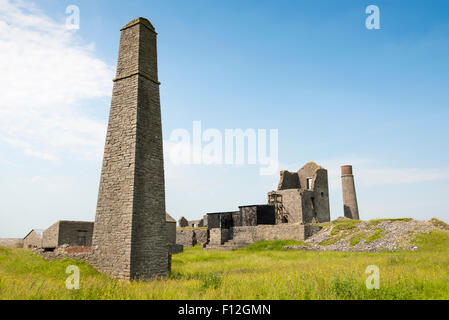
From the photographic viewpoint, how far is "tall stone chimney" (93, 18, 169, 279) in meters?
11.6

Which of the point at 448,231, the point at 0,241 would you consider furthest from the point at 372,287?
the point at 0,241


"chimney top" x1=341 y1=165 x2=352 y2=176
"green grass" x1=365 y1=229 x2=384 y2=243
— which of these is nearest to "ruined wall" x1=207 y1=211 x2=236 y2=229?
"green grass" x1=365 y1=229 x2=384 y2=243

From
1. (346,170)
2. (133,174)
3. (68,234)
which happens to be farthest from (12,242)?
(346,170)

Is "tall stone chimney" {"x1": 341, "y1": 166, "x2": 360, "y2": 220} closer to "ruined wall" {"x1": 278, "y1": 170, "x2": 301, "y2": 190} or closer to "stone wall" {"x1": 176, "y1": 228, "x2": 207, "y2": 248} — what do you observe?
"ruined wall" {"x1": 278, "y1": 170, "x2": 301, "y2": 190}

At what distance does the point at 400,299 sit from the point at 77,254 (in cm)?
1156

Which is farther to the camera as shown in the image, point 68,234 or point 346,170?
point 346,170

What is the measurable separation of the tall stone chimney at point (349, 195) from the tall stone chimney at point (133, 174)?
106 feet

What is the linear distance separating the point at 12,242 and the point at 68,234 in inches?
579

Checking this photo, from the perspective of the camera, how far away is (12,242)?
37.1m

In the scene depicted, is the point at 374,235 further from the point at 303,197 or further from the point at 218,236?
the point at 218,236

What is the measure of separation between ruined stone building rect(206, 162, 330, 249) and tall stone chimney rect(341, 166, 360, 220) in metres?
4.89

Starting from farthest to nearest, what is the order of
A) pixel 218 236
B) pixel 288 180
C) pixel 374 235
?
pixel 288 180, pixel 218 236, pixel 374 235
